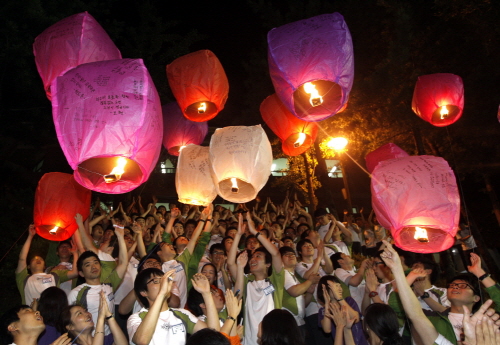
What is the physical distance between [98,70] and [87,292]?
2443 millimetres

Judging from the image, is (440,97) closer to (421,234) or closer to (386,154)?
(386,154)

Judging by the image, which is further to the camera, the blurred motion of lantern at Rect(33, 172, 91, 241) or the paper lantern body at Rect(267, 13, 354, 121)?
the blurred motion of lantern at Rect(33, 172, 91, 241)

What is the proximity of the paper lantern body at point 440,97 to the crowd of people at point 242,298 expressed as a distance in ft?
8.64

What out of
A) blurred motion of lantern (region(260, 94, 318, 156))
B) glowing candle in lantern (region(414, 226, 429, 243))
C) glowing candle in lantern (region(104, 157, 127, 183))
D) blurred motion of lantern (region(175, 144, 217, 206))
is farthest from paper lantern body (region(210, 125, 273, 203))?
blurred motion of lantern (region(260, 94, 318, 156))

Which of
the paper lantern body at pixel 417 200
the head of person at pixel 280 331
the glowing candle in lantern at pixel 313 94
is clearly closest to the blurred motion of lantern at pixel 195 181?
the glowing candle in lantern at pixel 313 94

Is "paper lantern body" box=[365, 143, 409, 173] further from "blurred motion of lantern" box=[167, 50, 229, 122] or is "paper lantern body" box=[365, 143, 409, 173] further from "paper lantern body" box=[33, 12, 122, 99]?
"paper lantern body" box=[33, 12, 122, 99]

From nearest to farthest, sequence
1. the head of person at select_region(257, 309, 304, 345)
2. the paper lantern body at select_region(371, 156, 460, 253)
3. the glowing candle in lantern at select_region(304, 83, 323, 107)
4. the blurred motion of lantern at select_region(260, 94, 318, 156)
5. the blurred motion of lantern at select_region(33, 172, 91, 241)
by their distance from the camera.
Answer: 1. the head of person at select_region(257, 309, 304, 345)
2. the paper lantern body at select_region(371, 156, 460, 253)
3. the glowing candle in lantern at select_region(304, 83, 323, 107)
4. the blurred motion of lantern at select_region(33, 172, 91, 241)
5. the blurred motion of lantern at select_region(260, 94, 318, 156)

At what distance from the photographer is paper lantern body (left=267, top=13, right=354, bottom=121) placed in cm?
433

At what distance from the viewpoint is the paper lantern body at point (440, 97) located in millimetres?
6816

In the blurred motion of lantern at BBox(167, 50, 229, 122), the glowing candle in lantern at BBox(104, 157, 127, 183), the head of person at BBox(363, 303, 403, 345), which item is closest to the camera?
the head of person at BBox(363, 303, 403, 345)

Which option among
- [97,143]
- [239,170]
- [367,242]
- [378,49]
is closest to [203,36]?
[378,49]

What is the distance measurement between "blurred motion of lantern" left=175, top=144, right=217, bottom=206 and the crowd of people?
58cm

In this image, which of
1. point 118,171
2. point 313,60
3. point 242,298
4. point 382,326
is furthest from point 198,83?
point 382,326

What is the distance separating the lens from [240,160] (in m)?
4.20
